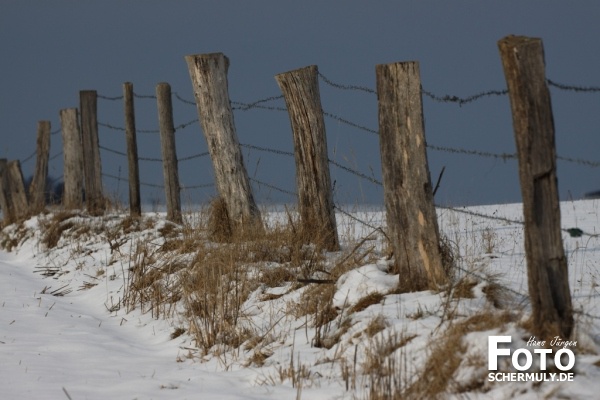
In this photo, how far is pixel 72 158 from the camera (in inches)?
605

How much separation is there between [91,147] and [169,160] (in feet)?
10.4

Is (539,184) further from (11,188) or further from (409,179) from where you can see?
(11,188)

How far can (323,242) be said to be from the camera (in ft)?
28.1

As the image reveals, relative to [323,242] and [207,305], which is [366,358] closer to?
[207,305]

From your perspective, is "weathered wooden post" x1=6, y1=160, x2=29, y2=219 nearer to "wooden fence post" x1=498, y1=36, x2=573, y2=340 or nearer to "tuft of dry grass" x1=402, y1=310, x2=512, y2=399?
"tuft of dry grass" x1=402, y1=310, x2=512, y2=399

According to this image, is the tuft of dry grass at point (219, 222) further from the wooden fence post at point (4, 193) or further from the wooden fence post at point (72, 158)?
the wooden fence post at point (4, 193)

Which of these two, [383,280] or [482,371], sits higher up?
[383,280]

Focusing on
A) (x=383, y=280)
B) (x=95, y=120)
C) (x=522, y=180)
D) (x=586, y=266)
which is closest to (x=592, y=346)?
(x=522, y=180)

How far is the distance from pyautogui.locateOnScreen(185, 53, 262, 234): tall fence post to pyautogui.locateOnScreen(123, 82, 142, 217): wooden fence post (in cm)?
302

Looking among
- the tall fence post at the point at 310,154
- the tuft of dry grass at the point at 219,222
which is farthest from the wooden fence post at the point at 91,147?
the tall fence post at the point at 310,154

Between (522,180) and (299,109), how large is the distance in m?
4.03

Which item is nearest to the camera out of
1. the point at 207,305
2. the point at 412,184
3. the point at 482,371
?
the point at 482,371

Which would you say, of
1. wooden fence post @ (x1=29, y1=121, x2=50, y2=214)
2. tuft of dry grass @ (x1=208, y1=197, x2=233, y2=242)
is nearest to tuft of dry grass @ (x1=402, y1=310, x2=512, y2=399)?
tuft of dry grass @ (x1=208, y1=197, x2=233, y2=242)

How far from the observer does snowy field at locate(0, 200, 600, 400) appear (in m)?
4.83
